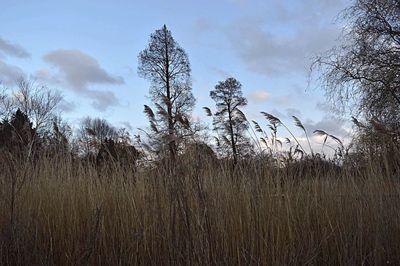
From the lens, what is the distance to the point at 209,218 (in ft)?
11.5

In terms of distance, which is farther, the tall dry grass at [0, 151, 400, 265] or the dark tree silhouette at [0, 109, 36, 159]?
the dark tree silhouette at [0, 109, 36, 159]

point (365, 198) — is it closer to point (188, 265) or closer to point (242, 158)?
point (242, 158)

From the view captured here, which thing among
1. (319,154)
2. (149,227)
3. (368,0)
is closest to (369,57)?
(368,0)

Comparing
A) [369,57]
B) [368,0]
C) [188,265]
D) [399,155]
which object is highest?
[368,0]

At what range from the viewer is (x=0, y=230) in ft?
13.8

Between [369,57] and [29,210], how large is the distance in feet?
50.7

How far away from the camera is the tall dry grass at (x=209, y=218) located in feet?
11.6

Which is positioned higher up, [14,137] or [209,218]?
[14,137]

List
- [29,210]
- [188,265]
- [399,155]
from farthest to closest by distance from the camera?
[399,155] → [29,210] → [188,265]

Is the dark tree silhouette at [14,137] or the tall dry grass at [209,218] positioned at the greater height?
the dark tree silhouette at [14,137]

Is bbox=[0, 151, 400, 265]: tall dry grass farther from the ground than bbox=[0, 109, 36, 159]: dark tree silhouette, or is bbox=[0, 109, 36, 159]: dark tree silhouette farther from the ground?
bbox=[0, 109, 36, 159]: dark tree silhouette

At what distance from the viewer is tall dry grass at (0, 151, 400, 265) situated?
354 cm

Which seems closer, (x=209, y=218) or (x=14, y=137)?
(x=209, y=218)

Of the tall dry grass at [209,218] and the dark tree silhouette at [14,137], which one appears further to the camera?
the dark tree silhouette at [14,137]
